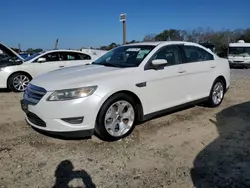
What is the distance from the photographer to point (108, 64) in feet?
16.0

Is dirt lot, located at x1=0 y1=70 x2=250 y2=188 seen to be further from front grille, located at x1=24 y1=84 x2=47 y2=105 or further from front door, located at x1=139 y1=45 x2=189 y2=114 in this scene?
front grille, located at x1=24 y1=84 x2=47 y2=105

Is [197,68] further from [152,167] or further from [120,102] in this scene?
[152,167]

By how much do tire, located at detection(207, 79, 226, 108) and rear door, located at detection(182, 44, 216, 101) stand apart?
202 mm

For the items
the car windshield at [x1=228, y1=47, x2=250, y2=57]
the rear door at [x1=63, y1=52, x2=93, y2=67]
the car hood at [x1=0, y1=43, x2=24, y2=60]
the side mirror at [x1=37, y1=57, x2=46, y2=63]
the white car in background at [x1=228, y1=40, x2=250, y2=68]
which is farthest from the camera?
the car windshield at [x1=228, y1=47, x2=250, y2=57]

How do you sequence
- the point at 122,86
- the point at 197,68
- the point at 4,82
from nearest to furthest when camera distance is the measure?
the point at 122,86
the point at 197,68
the point at 4,82

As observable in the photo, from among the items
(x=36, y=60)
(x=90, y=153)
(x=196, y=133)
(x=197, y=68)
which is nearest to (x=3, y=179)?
(x=90, y=153)

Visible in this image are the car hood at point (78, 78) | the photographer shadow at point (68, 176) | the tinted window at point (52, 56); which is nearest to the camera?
the photographer shadow at point (68, 176)

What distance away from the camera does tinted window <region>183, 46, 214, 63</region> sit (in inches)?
209

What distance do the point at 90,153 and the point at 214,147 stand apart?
179 cm

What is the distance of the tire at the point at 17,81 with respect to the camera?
828 centimetres

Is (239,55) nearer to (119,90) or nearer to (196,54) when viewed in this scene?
(196,54)

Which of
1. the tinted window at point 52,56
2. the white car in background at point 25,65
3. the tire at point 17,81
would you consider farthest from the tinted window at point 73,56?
the tire at point 17,81

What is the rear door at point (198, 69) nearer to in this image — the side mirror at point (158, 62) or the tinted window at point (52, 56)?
the side mirror at point (158, 62)

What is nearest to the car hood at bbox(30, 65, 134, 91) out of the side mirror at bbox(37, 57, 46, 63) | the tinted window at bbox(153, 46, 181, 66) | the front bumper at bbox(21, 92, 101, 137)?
the front bumper at bbox(21, 92, 101, 137)
